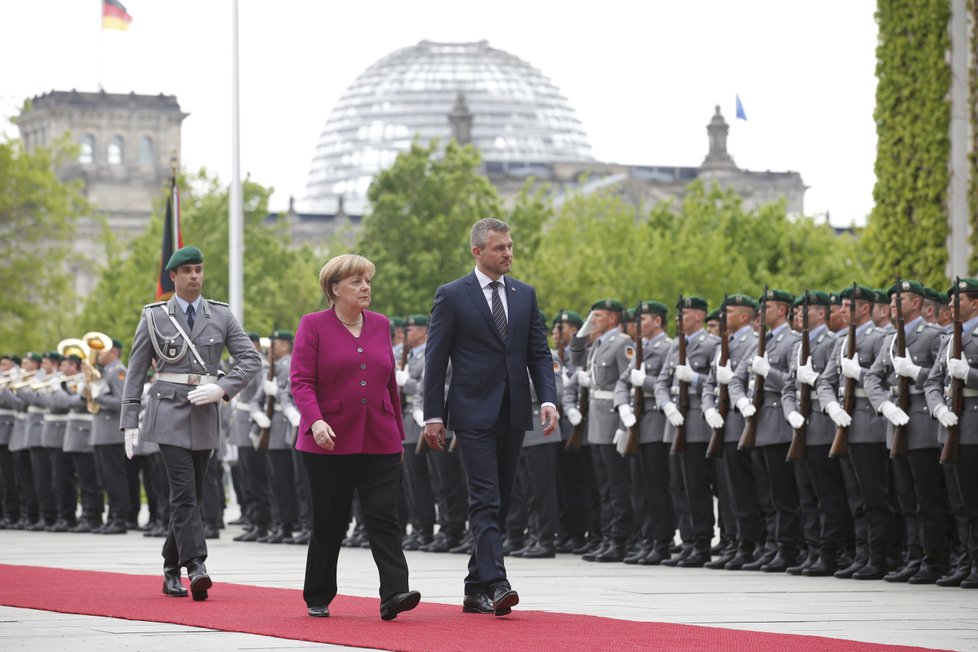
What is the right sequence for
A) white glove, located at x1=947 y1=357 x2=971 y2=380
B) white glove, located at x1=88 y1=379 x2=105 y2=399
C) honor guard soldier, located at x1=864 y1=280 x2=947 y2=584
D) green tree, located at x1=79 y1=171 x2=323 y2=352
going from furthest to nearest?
1. green tree, located at x1=79 y1=171 x2=323 y2=352
2. white glove, located at x1=88 y1=379 x2=105 y2=399
3. honor guard soldier, located at x1=864 y1=280 x2=947 y2=584
4. white glove, located at x1=947 y1=357 x2=971 y2=380

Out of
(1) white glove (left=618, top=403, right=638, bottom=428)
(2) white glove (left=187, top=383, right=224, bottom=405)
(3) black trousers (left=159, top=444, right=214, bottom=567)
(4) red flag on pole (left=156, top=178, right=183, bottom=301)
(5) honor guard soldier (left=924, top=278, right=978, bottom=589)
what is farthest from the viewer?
(4) red flag on pole (left=156, top=178, right=183, bottom=301)

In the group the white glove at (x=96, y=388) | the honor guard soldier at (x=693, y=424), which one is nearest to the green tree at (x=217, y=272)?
the white glove at (x=96, y=388)

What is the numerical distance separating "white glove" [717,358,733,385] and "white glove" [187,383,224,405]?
4.86 m

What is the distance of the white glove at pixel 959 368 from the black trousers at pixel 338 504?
425 centimetres

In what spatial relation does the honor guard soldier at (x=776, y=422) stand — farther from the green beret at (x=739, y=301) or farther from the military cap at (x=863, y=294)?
the military cap at (x=863, y=294)

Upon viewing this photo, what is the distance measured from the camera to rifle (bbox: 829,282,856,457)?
15.0 meters

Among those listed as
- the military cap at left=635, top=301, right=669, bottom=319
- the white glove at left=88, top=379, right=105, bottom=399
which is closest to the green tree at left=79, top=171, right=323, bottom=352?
the white glove at left=88, top=379, right=105, bottom=399

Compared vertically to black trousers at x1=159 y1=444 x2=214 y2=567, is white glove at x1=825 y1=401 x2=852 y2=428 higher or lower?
higher

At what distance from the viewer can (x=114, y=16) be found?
41.2m

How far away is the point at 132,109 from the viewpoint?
118750mm

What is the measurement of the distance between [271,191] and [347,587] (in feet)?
162

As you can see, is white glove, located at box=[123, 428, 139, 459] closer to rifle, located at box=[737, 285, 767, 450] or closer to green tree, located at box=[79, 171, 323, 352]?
rifle, located at box=[737, 285, 767, 450]

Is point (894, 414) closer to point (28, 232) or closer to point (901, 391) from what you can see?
point (901, 391)

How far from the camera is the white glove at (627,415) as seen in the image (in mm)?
17219
